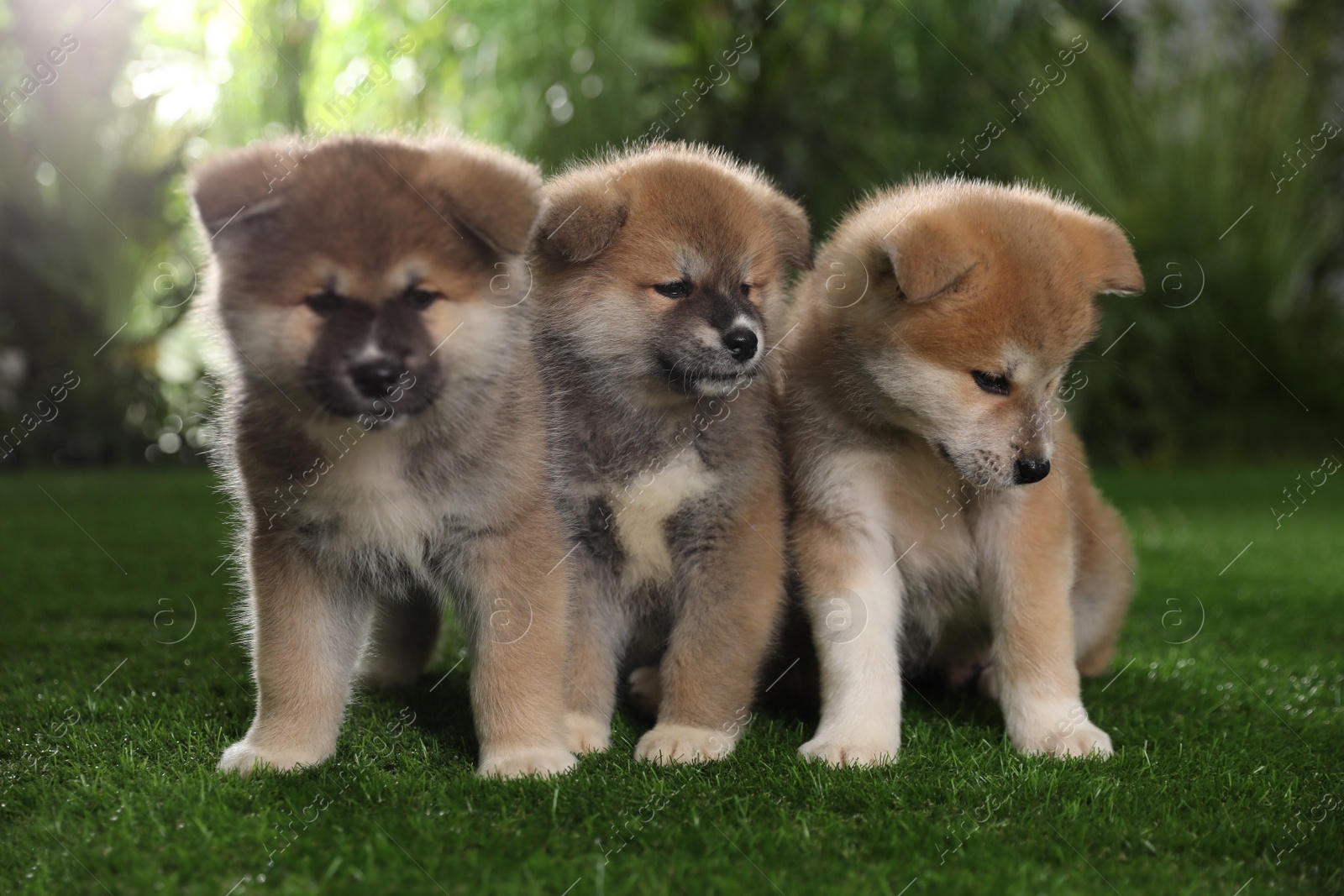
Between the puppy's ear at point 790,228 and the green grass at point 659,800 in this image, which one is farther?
the puppy's ear at point 790,228

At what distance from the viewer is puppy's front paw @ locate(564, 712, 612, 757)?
237 cm

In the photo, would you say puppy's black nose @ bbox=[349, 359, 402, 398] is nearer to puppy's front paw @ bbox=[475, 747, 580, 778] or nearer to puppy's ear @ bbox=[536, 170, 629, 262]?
puppy's ear @ bbox=[536, 170, 629, 262]

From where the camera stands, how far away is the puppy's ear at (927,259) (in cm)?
221

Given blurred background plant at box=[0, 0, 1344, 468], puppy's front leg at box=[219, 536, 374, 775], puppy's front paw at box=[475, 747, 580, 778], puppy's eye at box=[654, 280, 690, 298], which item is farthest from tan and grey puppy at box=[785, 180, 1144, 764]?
blurred background plant at box=[0, 0, 1344, 468]

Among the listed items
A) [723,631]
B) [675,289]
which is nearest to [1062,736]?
[723,631]

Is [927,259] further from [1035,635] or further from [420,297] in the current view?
[420,297]

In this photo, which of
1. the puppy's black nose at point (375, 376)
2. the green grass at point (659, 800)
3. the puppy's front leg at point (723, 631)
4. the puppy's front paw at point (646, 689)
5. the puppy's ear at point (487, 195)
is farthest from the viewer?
the puppy's front paw at point (646, 689)

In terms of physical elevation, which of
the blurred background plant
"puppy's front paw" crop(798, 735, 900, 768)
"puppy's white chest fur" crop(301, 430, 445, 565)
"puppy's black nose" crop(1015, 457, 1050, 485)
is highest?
"puppy's black nose" crop(1015, 457, 1050, 485)

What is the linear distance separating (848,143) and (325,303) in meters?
6.40

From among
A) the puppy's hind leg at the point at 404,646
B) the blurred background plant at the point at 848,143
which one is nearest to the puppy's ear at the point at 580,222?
the puppy's hind leg at the point at 404,646

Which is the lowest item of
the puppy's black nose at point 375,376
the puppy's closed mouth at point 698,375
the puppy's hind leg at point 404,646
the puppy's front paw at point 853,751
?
the puppy's hind leg at point 404,646

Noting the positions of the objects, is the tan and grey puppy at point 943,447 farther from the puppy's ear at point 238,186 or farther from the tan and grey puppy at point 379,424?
the puppy's ear at point 238,186

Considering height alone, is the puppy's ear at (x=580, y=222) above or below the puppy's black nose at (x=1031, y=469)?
above

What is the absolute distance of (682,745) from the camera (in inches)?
91.4
